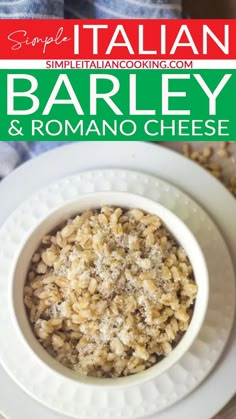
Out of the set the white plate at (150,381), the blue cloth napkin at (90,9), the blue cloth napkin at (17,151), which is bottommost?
the white plate at (150,381)

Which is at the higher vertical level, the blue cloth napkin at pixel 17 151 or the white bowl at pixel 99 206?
the blue cloth napkin at pixel 17 151

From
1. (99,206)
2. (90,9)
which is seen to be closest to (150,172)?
(99,206)

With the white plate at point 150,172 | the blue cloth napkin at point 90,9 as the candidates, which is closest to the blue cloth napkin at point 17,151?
the white plate at point 150,172

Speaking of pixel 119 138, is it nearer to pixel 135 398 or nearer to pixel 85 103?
pixel 85 103

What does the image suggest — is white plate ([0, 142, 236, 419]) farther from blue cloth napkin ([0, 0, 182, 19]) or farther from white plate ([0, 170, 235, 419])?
blue cloth napkin ([0, 0, 182, 19])

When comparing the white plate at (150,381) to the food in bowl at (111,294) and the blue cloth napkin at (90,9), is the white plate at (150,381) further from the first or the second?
the blue cloth napkin at (90,9)

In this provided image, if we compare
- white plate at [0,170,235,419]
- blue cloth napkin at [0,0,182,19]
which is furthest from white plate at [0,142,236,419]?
blue cloth napkin at [0,0,182,19]

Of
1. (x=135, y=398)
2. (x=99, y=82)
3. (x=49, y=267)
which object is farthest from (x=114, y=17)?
(x=135, y=398)
